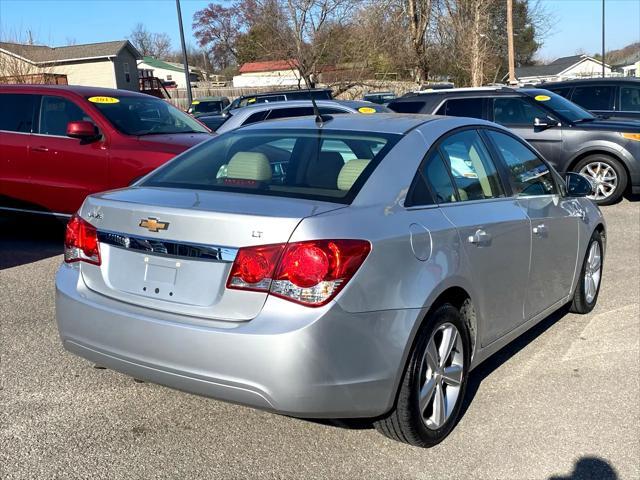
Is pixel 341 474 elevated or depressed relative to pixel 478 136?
depressed

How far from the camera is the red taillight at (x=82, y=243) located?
340 cm

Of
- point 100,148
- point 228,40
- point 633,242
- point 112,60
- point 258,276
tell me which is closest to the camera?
point 258,276

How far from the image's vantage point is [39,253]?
7590 mm

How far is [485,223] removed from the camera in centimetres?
382

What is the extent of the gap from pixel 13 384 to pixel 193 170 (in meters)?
1.65

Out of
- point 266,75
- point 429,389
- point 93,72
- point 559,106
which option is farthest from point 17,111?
point 93,72

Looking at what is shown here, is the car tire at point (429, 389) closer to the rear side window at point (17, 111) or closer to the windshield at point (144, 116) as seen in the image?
the windshield at point (144, 116)

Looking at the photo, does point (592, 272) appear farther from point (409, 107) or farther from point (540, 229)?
point (409, 107)

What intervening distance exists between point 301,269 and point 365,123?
1.52 meters

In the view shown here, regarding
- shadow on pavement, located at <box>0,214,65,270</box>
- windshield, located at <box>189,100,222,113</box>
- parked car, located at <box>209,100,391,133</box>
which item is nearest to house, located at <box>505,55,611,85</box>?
windshield, located at <box>189,100,222,113</box>

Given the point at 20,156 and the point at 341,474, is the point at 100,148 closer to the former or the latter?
the point at 20,156

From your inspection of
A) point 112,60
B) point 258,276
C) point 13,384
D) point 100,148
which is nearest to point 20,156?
point 100,148

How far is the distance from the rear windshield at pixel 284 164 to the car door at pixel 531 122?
8.01 metres

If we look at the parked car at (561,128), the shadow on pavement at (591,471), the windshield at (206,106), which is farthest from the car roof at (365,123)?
the windshield at (206,106)
